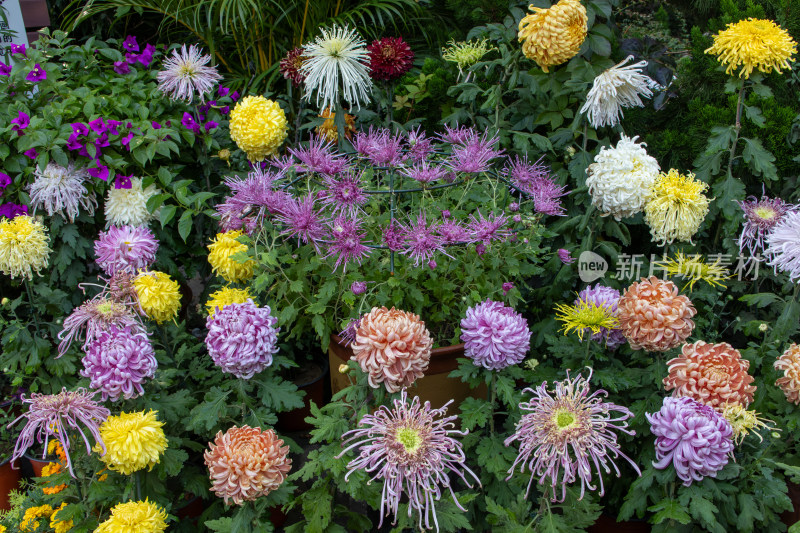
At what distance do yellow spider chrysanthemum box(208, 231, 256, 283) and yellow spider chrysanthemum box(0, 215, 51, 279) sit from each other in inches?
22.3

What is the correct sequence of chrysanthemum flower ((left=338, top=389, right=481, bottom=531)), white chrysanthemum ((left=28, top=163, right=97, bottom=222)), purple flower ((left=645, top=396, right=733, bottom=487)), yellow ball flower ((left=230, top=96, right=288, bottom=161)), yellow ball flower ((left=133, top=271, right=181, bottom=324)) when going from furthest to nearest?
yellow ball flower ((left=230, top=96, right=288, bottom=161)), white chrysanthemum ((left=28, top=163, right=97, bottom=222)), yellow ball flower ((left=133, top=271, right=181, bottom=324)), purple flower ((left=645, top=396, right=733, bottom=487)), chrysanthemum flower ((left=338, top=389, right=481, bottom=531))

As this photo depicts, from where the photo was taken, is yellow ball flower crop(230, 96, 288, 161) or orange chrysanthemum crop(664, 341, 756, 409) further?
yellow ball flower crop(230, 96, 288, 161)

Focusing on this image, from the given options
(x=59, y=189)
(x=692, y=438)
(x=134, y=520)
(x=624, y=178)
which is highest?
(x=624, y=178)

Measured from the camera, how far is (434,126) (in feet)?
9.62

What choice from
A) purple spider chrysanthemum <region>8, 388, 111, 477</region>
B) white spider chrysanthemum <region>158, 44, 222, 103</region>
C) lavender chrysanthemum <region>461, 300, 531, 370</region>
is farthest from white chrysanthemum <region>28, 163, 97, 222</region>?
lavender chrysanthemum <region>461, 300, 531, 370</region>

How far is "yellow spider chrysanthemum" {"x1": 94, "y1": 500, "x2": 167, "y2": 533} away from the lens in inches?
53.1

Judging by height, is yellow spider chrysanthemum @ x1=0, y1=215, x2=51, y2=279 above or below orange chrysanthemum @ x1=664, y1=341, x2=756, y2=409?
above

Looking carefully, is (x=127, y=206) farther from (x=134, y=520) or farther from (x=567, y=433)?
(x=567, y=433)

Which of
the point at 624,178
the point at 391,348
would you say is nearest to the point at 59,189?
the point at 391,348

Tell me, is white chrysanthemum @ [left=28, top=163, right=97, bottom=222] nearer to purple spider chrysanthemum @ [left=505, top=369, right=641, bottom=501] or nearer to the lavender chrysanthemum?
the lavender chrysanthemum

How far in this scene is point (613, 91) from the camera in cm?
193

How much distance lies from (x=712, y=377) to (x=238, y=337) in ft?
3.63

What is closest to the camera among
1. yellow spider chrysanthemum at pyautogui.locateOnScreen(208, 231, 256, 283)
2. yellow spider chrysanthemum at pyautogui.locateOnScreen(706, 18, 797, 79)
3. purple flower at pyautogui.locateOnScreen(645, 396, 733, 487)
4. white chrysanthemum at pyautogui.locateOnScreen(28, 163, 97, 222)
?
purple flower at pyautogui.locateOnScreen(645, 396, 733, 487)

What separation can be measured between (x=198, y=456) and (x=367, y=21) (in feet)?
8.98
